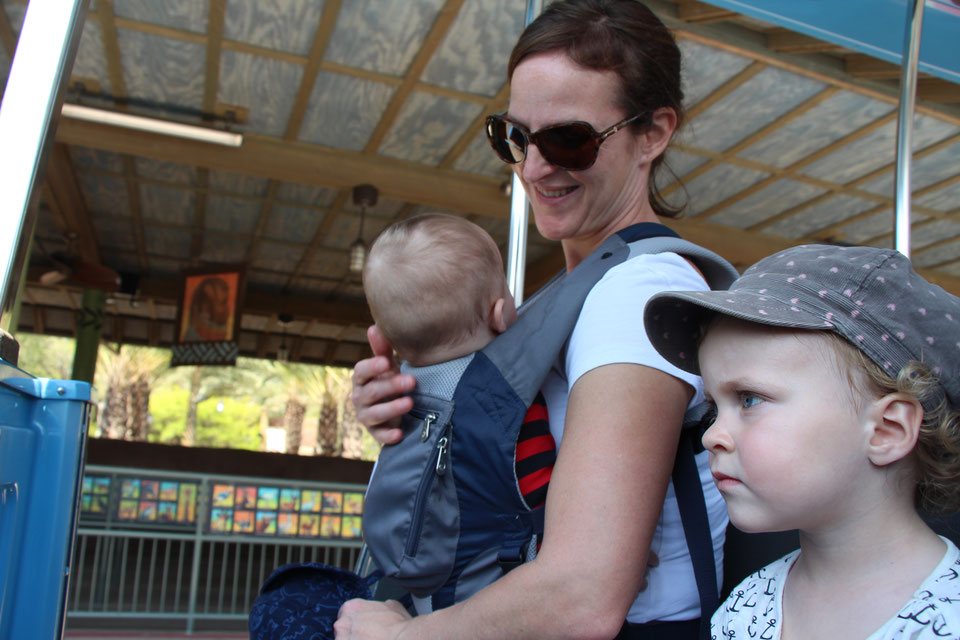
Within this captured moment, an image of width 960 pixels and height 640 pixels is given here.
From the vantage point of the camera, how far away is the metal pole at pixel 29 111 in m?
0.85

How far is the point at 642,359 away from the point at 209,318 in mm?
10058

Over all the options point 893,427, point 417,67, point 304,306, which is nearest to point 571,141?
point 893,427

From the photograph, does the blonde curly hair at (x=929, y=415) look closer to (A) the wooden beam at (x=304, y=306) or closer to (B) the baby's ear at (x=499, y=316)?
(B) the baby's ear at (x=499, y=316)

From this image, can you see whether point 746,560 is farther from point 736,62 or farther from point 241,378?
point 241,378

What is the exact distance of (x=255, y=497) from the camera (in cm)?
640

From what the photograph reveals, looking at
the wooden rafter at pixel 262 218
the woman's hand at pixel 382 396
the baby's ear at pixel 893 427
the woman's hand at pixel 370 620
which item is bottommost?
the woman's hand at pixel 370 620

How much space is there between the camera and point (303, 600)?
121 cm

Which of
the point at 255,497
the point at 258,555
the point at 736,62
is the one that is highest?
the point at 736,62

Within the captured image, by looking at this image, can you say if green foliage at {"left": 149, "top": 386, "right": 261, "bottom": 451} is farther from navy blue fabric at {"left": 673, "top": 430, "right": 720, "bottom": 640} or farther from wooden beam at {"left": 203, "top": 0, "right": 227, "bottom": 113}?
navy blue fabric at {"left": 673, "top": 430, "right": 720, "bottom": 640}

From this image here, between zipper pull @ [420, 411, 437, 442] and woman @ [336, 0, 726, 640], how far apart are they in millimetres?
47

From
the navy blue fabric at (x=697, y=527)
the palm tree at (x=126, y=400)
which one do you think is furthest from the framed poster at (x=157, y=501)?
the palm tree at (x=126, y=400)

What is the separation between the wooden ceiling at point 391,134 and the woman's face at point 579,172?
74.7 inches

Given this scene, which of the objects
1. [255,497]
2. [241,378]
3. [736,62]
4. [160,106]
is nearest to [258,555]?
[255,497]

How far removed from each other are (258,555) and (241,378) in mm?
21532
